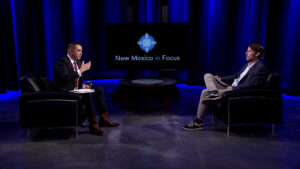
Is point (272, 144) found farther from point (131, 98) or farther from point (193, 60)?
point (193, 60)

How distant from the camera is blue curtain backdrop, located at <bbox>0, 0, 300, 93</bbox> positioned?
20.7 ft

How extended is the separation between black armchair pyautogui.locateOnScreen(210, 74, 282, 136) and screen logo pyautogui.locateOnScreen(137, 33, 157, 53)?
259 centimetres

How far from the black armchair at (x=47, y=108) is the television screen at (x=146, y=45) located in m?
2.52

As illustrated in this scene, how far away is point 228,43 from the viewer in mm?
7078

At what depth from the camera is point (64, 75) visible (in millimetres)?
3764

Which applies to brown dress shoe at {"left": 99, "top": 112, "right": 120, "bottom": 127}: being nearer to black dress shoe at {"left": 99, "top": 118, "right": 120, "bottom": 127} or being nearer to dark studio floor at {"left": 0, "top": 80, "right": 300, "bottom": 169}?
black dress shoe at {"left": 99, "top": 118, "right": 120, "bottom": 127}

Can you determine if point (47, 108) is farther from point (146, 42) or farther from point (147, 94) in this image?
point (146, 42)

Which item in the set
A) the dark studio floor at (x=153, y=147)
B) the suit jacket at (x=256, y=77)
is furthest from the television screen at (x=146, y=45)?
the suit jacket at (x=256, y=77)

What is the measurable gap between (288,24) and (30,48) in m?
5.86

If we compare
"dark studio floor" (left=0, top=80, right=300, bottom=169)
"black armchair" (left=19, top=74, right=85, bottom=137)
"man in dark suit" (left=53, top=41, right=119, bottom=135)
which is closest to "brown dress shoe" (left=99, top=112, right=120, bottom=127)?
"man in dark suit" (left=53, top=41, right=119, bottom=135)

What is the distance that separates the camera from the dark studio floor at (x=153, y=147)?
291cm

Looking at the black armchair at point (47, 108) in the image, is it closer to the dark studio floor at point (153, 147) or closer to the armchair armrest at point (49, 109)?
the armchair armrest at point (49, 109)

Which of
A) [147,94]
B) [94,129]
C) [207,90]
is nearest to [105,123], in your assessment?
[94,129]

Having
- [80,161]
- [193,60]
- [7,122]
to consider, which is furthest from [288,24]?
[7,122]
